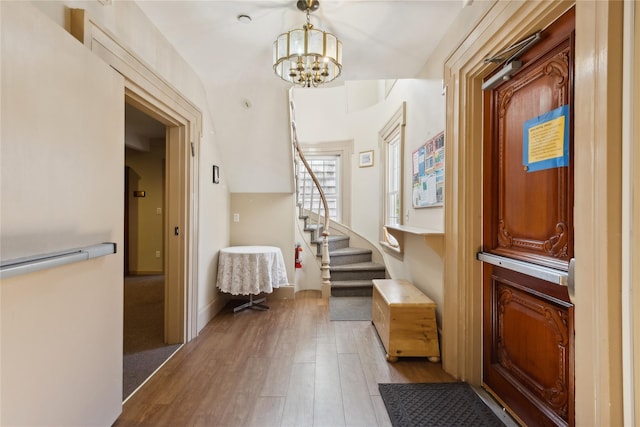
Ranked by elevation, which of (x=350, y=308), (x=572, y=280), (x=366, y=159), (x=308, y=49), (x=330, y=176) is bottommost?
(x=350, y=308)

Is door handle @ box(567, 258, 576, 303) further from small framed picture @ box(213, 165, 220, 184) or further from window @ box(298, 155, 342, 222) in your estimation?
window @ box(298, 155, 342, 222)

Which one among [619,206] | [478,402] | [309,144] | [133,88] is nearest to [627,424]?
[619,206]

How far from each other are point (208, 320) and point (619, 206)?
3.29m

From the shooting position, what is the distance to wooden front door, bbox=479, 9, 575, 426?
130 centimetres

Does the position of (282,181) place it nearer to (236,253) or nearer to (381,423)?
(236,253)

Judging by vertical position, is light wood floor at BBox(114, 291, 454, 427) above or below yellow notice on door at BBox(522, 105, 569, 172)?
below

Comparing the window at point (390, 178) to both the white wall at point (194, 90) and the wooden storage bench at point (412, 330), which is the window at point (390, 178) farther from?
the white wall at point (194, 90)

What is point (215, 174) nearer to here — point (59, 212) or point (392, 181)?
point (59, 212)

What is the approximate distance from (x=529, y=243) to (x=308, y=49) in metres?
1.67

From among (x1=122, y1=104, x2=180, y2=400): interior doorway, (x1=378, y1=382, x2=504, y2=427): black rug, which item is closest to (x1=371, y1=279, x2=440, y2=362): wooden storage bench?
(x1=378, y1=382, x2=504, y2=427): black rug

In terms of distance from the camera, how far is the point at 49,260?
1.10 m

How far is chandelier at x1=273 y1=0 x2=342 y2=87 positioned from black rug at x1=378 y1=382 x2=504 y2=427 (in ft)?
7.07

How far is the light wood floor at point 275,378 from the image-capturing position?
1637mm

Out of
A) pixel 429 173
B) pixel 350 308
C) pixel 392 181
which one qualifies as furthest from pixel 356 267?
pixel 429 173
